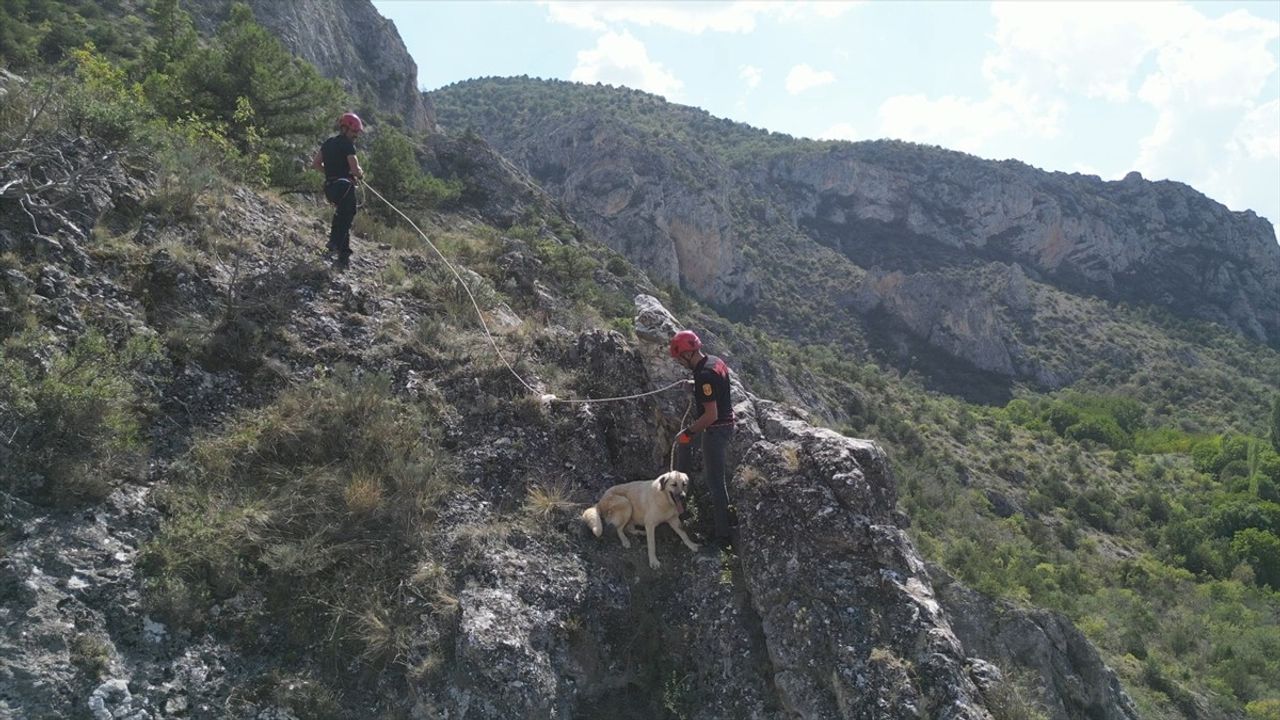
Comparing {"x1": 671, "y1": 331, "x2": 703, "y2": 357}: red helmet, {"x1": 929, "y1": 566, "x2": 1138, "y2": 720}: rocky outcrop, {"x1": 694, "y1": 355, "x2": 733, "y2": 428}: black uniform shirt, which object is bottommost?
{"x1": 929, "y1": 566, "x2": 1138, "y2": 720}: rocky outcrop

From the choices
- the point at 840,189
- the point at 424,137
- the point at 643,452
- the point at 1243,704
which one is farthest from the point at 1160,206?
the point at 643,452

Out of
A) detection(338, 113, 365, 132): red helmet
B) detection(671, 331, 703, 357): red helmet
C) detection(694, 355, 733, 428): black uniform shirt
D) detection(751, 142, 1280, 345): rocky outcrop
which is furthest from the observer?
detection(751, 142, 1280, 345): rocky outcrop

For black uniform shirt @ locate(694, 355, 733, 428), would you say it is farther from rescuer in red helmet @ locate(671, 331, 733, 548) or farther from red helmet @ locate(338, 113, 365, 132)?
red helmet @ locate(338, 113, 365, 132)

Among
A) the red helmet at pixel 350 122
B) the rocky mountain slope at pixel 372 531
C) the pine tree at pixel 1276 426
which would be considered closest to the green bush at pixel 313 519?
the rocky mountain slope at pixel 372 531

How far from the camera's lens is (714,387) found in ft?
20.8

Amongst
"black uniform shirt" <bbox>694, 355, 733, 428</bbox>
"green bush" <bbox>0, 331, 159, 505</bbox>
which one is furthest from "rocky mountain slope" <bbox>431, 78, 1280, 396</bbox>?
"green bush" <bbox>0, 331, 159, 505</bbox>

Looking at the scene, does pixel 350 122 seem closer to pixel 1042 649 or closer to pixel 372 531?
pixel 372 531

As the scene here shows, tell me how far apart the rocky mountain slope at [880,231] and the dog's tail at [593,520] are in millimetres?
61397

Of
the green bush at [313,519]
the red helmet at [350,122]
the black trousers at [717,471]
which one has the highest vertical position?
the red helmet at [350,122]

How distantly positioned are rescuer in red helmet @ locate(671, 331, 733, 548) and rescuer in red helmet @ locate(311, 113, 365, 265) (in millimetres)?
4482

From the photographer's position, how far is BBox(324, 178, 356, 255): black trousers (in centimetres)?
831

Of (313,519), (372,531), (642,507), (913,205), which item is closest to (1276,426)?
(913,205)

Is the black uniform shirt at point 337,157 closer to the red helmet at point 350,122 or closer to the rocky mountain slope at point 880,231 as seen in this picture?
the red helmet at point 350,122

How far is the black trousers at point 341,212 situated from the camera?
27.3 feet
